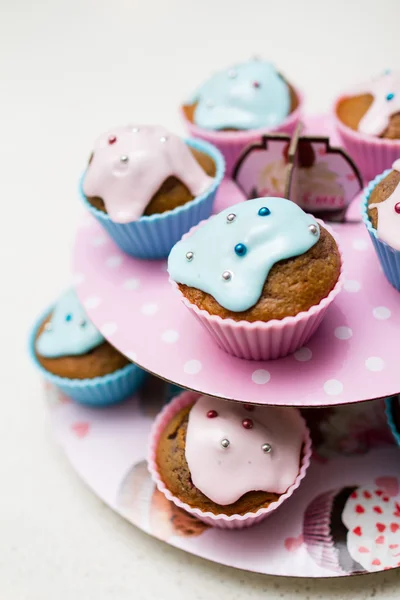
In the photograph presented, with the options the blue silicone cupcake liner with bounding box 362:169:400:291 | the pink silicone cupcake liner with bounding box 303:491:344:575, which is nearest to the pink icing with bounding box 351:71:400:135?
the blue silicone cupcake liner with bounding box 362:169:400:291

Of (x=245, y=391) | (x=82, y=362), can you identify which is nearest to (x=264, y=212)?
(x=245, y=391)

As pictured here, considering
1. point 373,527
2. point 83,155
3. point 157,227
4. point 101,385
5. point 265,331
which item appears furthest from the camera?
point 83,155

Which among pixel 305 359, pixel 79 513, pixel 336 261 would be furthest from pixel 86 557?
pixel 336 261

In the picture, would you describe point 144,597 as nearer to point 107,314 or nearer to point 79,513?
point 79,513

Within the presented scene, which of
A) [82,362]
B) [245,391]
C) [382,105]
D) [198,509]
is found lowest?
[198,509]

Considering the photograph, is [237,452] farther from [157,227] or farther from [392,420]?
[157,227]
